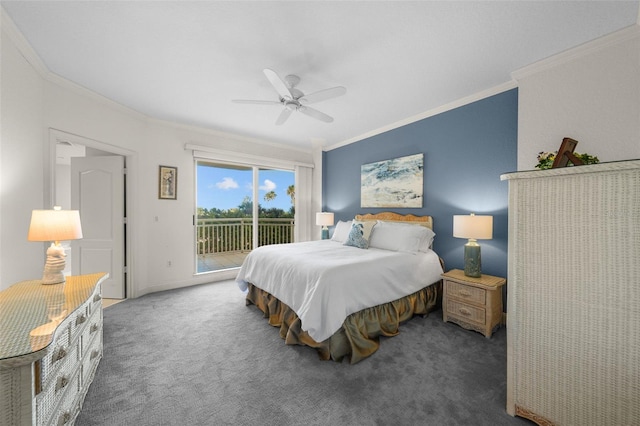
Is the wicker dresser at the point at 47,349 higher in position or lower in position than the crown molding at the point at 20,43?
lower

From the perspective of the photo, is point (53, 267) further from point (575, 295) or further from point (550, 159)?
point (550, 159)

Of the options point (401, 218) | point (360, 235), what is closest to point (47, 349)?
point (360, 235)

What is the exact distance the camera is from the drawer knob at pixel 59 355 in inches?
45.2

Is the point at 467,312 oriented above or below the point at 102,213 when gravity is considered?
below

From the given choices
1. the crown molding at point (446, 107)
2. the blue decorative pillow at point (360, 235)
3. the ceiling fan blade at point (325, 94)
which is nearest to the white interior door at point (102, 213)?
the ceiling fan blade at point (325, 94)

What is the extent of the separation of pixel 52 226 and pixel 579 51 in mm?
4464

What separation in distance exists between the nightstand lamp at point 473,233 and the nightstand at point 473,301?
114 millimetres

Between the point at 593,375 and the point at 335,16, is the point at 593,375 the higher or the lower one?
the lower one

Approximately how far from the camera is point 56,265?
1752 millimetres

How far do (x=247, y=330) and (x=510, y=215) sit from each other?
2.54 meters

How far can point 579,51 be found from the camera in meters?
2.03

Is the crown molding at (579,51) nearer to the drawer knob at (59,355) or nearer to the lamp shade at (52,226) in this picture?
the drawer knob at (59,355)

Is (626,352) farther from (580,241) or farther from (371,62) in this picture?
(371,62)

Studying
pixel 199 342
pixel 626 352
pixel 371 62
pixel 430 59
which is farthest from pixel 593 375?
pixel 199 342
